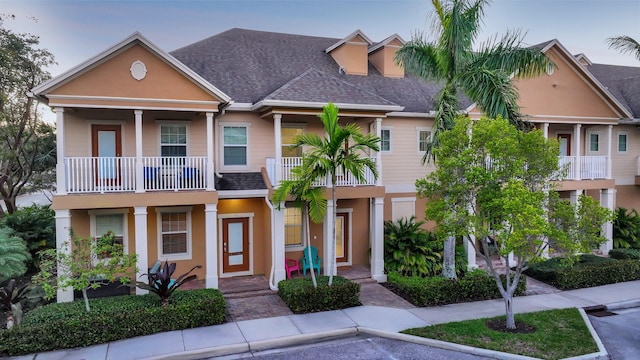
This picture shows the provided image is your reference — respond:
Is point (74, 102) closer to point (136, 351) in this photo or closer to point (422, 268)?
point (136, 351)

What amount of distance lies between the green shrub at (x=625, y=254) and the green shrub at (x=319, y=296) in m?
12.4

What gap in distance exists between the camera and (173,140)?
558 inches

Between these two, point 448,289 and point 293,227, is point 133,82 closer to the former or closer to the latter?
point 293,227

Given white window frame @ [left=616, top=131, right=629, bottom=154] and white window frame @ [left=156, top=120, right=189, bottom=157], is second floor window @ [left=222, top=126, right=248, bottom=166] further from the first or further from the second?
white window frame @ [left=616, top=131, right=629, bottom=154]

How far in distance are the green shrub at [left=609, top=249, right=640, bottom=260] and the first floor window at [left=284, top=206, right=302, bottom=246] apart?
1340 centimetres

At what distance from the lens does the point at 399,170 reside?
17.0m

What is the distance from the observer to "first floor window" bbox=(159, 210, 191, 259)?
14.1 metres

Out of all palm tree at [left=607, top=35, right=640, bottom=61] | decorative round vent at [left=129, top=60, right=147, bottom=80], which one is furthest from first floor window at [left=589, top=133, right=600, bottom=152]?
decorative round vent at [left=129, top=60, right=147, bottom=80]

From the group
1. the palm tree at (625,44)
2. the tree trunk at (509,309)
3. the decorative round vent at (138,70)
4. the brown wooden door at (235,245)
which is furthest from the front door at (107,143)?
the palm tree at (625,44)

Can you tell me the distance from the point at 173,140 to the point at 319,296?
7.47m

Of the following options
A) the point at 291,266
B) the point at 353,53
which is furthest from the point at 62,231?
the point at 353,53

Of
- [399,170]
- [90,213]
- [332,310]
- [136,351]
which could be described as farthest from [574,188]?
[90,213]

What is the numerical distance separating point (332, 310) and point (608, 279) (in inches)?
403

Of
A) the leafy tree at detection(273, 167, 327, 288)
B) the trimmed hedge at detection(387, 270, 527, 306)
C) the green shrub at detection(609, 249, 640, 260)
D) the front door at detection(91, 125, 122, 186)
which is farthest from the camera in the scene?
the green shrub at detection(609, 249, 640, 260)
